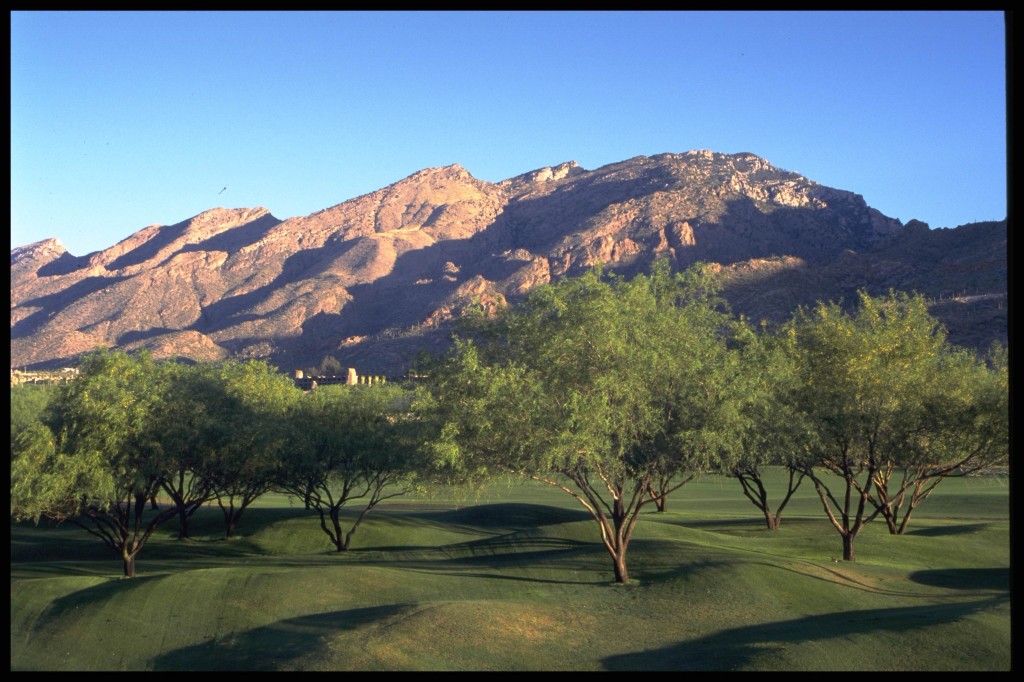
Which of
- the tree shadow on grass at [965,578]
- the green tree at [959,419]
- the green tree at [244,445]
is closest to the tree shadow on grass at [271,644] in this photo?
the green tree at [244,445]

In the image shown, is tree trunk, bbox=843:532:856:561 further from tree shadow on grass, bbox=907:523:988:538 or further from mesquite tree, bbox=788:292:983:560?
tree shadow on grass, bbox=907:523:988:538

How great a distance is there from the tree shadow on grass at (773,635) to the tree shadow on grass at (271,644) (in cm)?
699

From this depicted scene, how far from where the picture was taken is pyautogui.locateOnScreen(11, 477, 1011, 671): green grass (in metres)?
21.6

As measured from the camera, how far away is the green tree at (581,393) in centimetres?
2675

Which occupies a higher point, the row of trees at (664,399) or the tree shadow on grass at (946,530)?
the row of trees at (664,399)

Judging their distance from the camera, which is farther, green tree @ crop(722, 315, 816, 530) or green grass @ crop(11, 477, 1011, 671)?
green tree @ crop(722, 315, 816, 530)

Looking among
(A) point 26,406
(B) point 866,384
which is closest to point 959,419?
(B) point 866,384

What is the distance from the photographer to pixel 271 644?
2344 cm

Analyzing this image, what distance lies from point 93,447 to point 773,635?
2317cm

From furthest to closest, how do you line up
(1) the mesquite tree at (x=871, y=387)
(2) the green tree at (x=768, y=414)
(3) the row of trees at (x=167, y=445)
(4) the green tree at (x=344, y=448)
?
(4) the green tree at (x=344, y=448), (3) the row of trees at (x=167, y=445), (1) the mesquite tree at (x=871, y=387), (2) the green tree at (x=768, y=414)

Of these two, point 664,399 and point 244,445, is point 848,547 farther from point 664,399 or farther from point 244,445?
point 244,445

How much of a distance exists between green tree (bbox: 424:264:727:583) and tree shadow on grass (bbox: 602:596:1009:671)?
550 cm

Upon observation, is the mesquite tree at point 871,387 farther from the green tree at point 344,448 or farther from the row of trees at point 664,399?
the green tree at point 344,448

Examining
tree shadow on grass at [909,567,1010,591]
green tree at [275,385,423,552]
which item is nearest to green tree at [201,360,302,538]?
green tree at [275,385,423,552]
